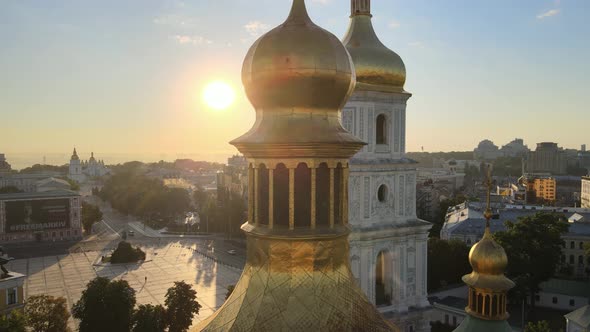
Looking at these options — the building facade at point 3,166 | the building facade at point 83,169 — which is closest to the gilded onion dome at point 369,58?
the building facade at point 3,166

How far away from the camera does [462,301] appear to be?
92.2 feet

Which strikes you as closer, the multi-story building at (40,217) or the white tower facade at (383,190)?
the white tower facade at (383,190)

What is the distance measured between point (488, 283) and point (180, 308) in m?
14.4

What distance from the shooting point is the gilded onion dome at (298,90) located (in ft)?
15.1

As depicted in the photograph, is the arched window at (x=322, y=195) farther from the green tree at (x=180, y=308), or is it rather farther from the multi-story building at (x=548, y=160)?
the multi-story building at (x=548, y=160)

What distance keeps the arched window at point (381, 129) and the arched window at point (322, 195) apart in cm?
1528

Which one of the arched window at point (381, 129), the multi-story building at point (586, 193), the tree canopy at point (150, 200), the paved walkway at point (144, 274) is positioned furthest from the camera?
the tree canopy at point (150, 200)

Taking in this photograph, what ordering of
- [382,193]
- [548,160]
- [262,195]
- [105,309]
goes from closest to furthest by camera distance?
[262,195]
[382,193]
[105,309]
[548,160]

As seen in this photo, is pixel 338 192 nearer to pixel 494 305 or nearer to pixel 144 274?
pixel 494 305

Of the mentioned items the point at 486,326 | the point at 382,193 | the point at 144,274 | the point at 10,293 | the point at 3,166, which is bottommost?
the point at 144,274

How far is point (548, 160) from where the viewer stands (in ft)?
371

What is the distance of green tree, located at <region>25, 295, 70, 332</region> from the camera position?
21.7m

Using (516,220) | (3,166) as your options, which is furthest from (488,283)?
(3,166)

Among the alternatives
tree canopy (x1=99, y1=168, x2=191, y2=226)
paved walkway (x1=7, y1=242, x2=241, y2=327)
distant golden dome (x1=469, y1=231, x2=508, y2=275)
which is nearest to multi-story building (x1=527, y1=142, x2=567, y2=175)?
tree canopy (x1=99, y1=168, x2=191, y2=226)
